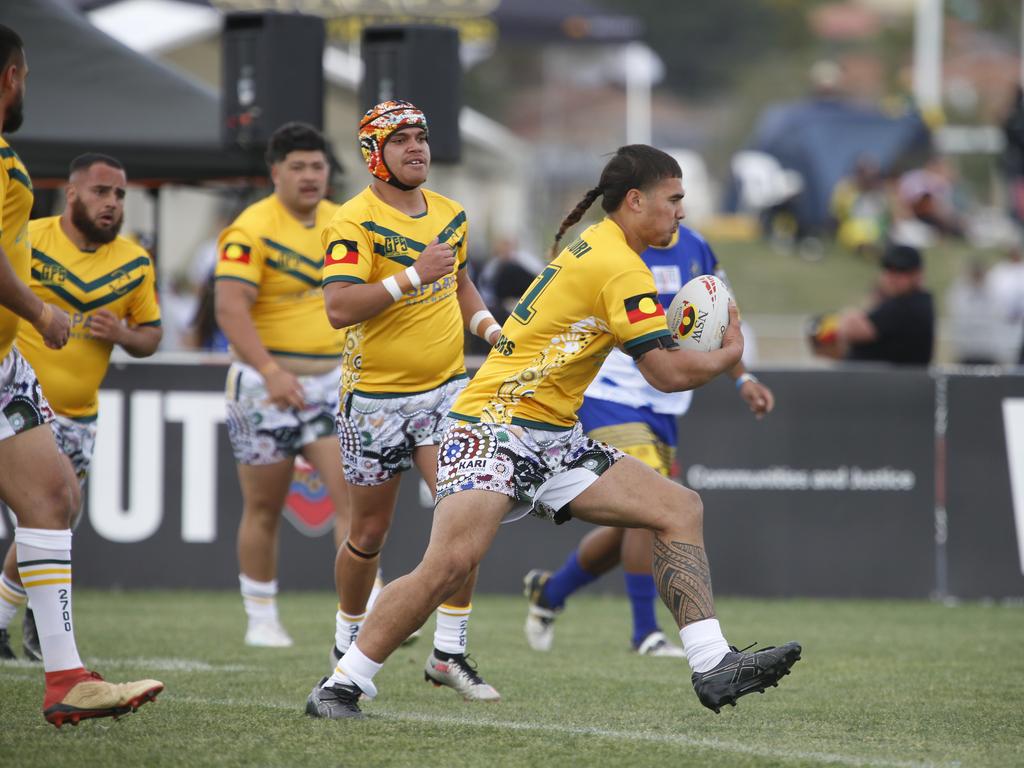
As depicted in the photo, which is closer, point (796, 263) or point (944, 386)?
point (944, 386)

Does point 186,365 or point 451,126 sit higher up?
point 451,126

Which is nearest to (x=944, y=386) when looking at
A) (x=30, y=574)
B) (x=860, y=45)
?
(x=30, y=574)

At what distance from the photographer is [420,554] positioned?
1053cm

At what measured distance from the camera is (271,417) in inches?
317

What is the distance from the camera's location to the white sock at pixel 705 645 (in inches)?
223

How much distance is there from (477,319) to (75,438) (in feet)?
6.79

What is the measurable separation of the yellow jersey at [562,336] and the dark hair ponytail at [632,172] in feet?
0.31

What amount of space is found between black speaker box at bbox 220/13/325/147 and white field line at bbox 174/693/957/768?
5121 mm

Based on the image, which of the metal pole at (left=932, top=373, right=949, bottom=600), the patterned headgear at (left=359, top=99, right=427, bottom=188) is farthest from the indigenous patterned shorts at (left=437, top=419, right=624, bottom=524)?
the metal pole at (left=932, top=373, right=949, bottom=600)

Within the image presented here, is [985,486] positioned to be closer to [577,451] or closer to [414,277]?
[577,451]

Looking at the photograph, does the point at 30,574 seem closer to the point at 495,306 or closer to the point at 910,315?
the point at 495,306

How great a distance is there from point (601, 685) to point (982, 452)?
4522mm

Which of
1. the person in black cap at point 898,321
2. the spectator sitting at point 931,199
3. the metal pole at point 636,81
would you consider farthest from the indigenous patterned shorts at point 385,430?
the metal pole at point 636,81

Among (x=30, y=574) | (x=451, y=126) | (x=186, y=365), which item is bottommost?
(x=30, y=574)
